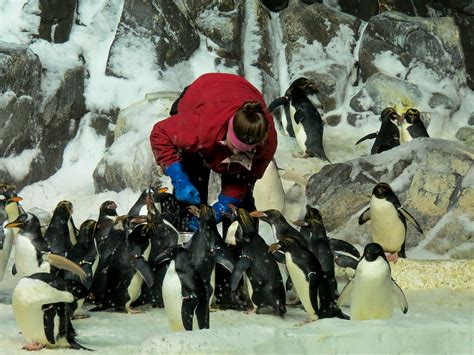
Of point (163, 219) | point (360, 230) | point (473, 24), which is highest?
point (473, 24)

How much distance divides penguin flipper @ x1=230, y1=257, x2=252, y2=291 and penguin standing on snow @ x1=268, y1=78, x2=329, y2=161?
430cm

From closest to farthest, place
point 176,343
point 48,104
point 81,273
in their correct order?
point 176,343
point 81,273
point 48,104

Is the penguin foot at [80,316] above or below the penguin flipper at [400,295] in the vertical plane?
below

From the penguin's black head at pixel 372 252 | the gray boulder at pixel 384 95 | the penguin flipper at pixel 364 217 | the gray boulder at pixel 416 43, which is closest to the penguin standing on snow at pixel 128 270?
the penguin's black head at pixel 372 252

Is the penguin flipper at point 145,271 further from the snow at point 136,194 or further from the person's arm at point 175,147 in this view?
A: the person's arm at point 175,147

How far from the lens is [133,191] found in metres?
9.59

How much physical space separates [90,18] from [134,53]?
0.86 m

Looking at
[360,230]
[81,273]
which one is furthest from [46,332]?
[360,230]

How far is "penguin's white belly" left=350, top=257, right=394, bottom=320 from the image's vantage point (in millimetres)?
5684

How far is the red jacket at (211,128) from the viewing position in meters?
5.70

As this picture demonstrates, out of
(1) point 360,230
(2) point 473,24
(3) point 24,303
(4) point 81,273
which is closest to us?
(3) point 24,303

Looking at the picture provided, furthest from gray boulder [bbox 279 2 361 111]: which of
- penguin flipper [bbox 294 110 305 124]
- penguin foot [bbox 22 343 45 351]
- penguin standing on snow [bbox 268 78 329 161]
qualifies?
penguin foot [bbox 22 343 45 351]

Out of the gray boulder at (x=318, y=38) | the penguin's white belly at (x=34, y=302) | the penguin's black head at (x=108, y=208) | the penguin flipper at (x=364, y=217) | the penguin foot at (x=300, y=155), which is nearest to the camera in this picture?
the penguin's white belly at (x=34, y=302)

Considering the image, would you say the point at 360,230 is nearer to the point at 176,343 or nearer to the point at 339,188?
the point at 339,188
